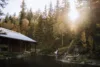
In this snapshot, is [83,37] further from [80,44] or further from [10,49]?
[10,49]

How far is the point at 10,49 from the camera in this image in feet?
132

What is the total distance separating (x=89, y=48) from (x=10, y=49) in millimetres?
16350

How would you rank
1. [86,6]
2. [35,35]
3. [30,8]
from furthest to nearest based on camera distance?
[30,8] → [35,35] → [86,6]

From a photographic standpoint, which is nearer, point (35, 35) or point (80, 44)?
point (80, 44)

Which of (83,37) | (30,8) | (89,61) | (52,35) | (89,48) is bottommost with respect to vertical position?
(89,61)

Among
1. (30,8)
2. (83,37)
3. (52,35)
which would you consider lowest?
(83,37)

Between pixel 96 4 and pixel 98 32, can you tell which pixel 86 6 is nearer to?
pixel 96 4

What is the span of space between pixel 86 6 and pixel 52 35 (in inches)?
1469

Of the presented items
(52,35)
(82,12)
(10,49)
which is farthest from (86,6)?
(52,35)

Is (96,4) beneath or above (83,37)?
above

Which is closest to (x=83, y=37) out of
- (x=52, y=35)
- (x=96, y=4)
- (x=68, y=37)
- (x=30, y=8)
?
(x=96, y=4)

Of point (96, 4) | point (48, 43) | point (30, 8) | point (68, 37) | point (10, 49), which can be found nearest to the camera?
point (96, 4)

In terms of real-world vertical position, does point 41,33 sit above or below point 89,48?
above

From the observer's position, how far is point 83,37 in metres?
37.5
